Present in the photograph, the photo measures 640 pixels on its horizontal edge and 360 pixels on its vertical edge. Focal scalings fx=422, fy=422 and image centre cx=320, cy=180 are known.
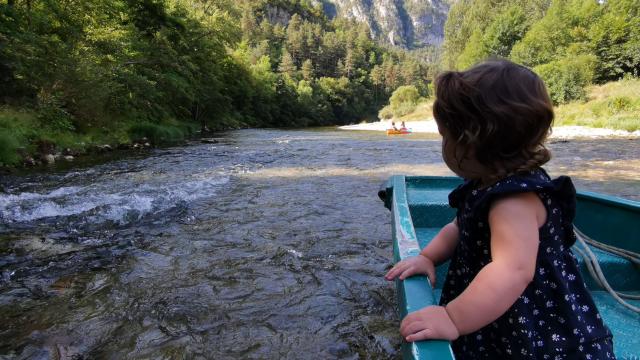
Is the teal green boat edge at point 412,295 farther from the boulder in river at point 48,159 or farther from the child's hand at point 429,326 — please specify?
the boulder in river at point 48,159

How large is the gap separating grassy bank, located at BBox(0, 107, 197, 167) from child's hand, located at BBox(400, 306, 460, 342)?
10352mm

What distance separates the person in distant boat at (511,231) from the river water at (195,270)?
1.36m

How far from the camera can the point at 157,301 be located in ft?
9.84

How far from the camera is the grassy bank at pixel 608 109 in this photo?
22625 mm

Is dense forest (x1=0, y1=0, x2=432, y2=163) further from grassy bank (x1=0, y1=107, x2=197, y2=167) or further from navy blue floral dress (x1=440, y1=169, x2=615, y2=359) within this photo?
navy blue floral dress (x1=440, y1=169, x2=615, y2=359)

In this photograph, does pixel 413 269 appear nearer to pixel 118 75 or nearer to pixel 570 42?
pixel 118 75

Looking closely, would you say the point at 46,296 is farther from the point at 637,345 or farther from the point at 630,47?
the point at 630,47

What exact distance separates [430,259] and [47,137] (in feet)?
40.7

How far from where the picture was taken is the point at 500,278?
1.07 metres

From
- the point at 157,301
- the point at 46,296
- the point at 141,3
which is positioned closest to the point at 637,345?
the point at 157,301

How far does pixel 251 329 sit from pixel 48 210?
419 cm

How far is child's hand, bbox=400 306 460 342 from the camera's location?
3.47 feet

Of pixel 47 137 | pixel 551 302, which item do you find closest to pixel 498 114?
pixel 551 302

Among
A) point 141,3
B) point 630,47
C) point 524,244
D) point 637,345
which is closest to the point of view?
point 524,244
